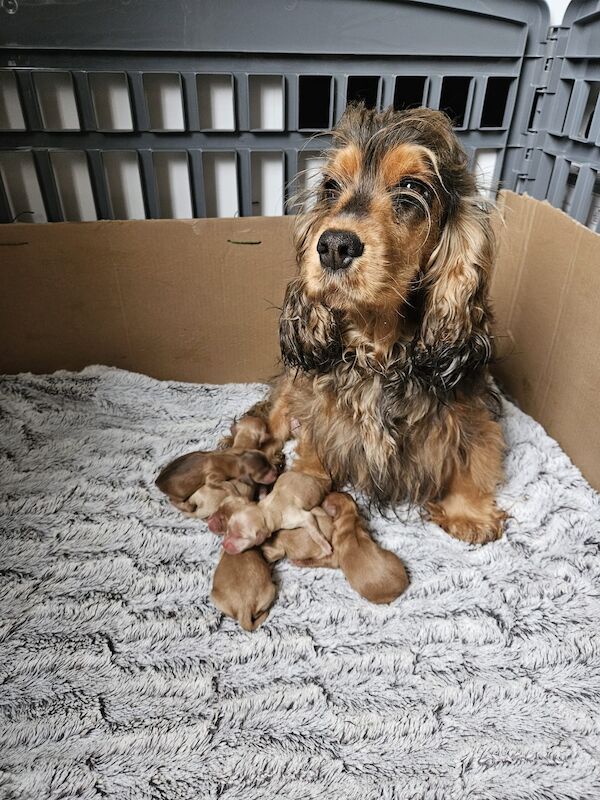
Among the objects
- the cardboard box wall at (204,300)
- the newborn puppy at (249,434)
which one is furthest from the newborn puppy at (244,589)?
the cardboard box wall at (204,300)

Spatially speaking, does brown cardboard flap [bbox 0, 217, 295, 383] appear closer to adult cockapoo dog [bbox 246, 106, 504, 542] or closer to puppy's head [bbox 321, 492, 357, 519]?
adult cockapoo dog [bbox 246, 106, 504, 542]

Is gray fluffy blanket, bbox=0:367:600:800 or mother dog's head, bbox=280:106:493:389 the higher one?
mother dog's head, bbox=280:106:493:389

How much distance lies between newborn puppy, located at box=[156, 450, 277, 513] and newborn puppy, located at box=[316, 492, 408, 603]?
34 centimetres

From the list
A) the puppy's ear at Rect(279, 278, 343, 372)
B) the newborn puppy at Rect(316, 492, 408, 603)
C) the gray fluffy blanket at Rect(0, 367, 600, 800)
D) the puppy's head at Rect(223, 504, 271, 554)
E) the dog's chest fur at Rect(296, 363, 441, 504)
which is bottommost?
the gray fluffy blanket at Rect(0, 367, 600, 800)

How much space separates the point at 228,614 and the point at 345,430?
64 centimetres

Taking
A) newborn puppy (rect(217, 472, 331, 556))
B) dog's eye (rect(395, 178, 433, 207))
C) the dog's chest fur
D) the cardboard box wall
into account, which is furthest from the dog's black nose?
the cardboard box wall

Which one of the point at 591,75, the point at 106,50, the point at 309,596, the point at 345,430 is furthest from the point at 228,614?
the point at 591,75

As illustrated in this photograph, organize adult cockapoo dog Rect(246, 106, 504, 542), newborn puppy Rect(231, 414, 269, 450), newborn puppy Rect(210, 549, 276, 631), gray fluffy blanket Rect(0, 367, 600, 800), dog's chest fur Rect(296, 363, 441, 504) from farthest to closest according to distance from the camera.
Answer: newborn puppy Rect(231, 414, 269, 450)
dog's chest fur Rect(296, 363, 441, 504)
newborn puppy Rect(210, 549, 276, 631)
adult cockapoo dog Rect(246, 106, 504, 542)
gray fluffy blanket Rect(0, 367, 600, 800)

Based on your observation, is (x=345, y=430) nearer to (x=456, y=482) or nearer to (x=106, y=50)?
(x=456, y=482)

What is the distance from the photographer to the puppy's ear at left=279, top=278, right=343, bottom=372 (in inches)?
63.8

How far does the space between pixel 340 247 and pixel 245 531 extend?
2.71 ft

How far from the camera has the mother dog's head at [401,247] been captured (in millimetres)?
1322

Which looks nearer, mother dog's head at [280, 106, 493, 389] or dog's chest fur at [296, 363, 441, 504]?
mother dog's head at [280, 106, 493, 389]

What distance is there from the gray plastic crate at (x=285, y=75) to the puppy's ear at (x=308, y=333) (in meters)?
0.67
